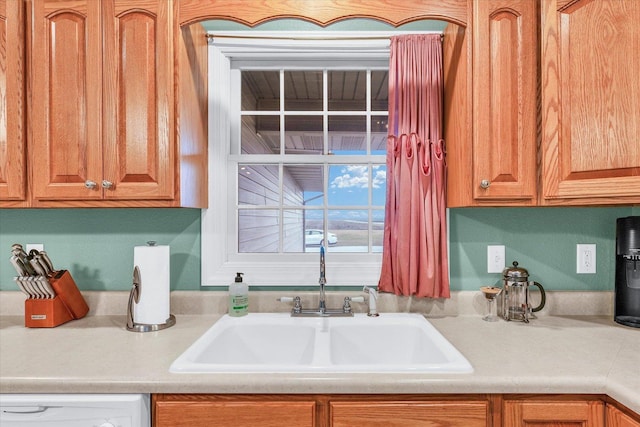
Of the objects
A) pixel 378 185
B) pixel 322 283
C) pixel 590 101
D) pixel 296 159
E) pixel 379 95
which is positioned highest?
pixel 379 95

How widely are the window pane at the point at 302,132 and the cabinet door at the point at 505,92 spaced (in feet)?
2.81

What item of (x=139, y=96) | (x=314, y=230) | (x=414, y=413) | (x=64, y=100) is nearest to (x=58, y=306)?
(x=64, y=100)

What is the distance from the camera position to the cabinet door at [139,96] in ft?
4.66

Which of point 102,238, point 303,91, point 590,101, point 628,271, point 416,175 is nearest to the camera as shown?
point 590,101

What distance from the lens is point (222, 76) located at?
1811 mm

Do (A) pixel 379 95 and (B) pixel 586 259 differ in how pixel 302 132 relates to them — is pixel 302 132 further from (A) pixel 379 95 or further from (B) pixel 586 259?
(B) pixel 586 259

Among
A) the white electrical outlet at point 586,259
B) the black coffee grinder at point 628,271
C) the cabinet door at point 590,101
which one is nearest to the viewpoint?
the cabinet door at point 590,101

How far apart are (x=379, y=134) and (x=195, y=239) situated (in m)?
1.12

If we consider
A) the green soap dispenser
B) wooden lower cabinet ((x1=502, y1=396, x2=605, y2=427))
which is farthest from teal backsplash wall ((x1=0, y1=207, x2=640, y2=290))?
wooden lower cabinet ((x1=502, y1=396, x2=605, y2=427))

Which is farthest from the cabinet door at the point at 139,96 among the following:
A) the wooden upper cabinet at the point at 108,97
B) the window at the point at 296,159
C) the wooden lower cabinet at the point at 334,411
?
the wooden lower cabinet at the point at 334,411

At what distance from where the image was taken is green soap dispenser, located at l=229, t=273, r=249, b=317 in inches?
65.1

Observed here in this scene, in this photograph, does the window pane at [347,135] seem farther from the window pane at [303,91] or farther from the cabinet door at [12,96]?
the cabinet door at [12,96]

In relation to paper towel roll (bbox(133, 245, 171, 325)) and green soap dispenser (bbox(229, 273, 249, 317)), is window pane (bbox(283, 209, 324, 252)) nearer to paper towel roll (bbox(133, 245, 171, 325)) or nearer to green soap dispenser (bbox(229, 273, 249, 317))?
green soap dispenser (bbox(229, 273, 249, 317))

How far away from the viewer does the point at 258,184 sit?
6.66 ft
